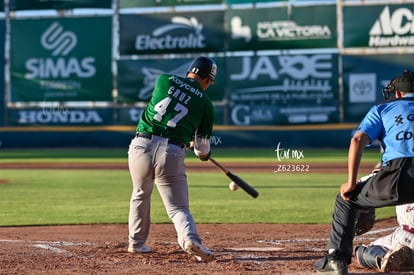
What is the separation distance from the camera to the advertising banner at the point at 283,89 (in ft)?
92.0

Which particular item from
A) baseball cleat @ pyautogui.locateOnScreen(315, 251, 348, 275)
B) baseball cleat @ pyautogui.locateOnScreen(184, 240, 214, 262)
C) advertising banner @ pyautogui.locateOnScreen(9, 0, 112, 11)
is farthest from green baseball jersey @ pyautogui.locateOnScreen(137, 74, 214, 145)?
advertising banner @ pyautogui.locateOnScreen(9, 0, 112, 11)

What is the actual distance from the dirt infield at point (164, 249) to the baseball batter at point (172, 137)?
0.43m

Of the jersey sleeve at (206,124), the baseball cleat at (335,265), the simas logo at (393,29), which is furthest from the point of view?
the simas logo at (393,29)

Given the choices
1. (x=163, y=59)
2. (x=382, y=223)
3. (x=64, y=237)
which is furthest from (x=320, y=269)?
(x=163, y=59)

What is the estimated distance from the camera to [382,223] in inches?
376

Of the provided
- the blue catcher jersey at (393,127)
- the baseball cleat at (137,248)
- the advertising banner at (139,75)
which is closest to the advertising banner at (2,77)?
the advertising banner at (139,75)

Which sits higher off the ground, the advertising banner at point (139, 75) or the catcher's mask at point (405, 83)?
the catcher's mask at point (405, 83)

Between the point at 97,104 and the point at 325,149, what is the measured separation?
8.51 meters

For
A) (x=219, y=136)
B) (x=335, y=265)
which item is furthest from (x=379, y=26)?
(x=335, y=265)

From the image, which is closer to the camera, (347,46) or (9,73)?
(347,46)

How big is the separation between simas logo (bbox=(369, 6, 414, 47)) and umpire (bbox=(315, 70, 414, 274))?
2282 centimetres

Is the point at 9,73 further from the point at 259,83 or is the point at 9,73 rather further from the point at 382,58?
the point at 382,58

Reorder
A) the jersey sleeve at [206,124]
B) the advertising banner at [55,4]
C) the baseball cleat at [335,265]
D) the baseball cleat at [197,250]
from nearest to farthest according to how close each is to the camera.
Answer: the baseball cleat at [335,265] → the baseball cleat at [197,250] → the jersey sleeve at [206,124] → the advertising banner at [55,4]

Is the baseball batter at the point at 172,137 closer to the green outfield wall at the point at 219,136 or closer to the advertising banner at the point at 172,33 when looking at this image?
the green outfield wall at the point at 219,136
